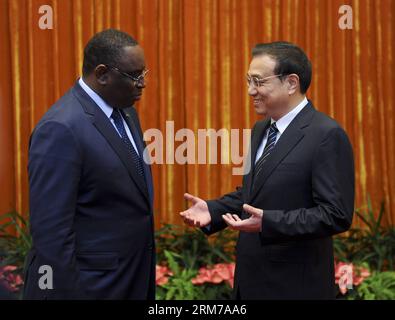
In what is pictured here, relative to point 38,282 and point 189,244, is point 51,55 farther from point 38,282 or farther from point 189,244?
point 38,282

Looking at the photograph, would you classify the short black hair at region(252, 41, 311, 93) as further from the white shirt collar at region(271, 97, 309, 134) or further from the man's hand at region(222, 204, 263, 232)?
the man's hand at region(222, 204, 263, 232)

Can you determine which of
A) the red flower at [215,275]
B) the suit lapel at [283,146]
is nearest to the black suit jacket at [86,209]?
the suit lapel at [283,146]

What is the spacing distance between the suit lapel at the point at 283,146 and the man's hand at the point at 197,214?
11.3 inches

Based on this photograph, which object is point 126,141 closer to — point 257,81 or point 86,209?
point 86,209

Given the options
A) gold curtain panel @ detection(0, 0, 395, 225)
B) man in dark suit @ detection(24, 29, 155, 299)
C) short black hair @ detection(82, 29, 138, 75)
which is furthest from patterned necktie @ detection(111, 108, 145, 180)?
gold curtain panel @ detection(0, 0, 395, 225)

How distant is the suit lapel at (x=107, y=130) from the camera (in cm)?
253

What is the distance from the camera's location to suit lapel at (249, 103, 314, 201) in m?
2.76

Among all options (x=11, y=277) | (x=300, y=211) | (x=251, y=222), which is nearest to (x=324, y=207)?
(x=300, y=211)

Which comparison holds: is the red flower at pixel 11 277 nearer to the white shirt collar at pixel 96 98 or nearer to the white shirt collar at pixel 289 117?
the white shirt collar at pixel 96 98

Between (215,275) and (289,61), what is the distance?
1872mm

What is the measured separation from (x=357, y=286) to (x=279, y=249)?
5.85ft

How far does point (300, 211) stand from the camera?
8.76 ft

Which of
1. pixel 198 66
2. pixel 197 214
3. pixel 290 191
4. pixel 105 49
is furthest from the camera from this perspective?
pixel 198 66
